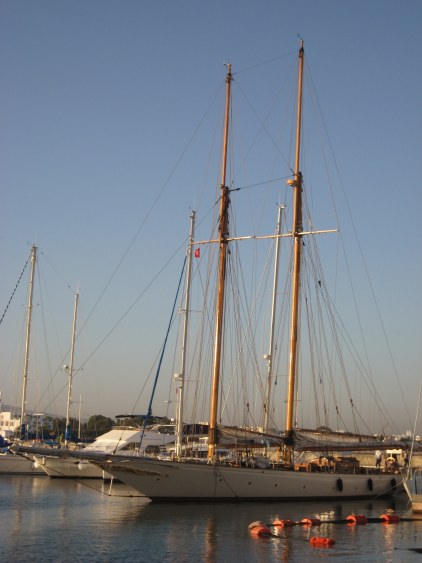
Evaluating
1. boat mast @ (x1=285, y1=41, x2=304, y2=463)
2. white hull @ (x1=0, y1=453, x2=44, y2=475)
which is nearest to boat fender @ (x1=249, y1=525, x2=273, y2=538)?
boat mast @ (x1=285, y1=41, x2=304, y2=463)

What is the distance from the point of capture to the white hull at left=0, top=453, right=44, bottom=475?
72.6 m

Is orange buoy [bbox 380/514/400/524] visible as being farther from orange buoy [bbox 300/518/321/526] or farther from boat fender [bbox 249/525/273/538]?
boat fender [bbox 249/525/273/538]

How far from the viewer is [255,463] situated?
49906 mm

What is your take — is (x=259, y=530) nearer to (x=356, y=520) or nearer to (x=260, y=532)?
(x=260, y=532)

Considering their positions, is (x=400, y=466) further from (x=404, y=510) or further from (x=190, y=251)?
(x=190, y=251)

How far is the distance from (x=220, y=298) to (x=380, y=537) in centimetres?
2210

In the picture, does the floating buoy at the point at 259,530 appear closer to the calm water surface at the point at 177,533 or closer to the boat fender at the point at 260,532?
the boat fender at the point at 260,532

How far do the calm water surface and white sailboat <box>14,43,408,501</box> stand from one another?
989 mm

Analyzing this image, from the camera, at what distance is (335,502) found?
5147 cm

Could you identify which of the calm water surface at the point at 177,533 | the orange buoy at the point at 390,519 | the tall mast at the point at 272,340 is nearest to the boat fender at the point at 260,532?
the calm water surface at the point at 177,533

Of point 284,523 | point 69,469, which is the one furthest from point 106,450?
point 284,523

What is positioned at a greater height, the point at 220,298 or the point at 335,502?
the point at 220,298

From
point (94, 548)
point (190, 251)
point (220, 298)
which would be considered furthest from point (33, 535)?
point (190, 251)

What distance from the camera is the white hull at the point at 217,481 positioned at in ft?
147
